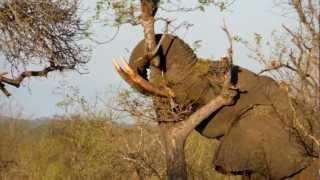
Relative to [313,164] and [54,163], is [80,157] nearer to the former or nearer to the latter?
[54,163]

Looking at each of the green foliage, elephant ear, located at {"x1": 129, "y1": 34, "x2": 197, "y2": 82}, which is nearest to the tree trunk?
elephant ear, located at {"x1": 129, "y1": 34, "x2": 197, "y2": 82}

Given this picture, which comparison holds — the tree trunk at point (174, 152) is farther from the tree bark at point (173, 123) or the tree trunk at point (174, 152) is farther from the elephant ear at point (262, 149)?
the elephant ear at point (262, 149)

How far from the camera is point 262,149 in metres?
10.1

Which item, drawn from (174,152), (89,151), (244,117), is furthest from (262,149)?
(89,151)

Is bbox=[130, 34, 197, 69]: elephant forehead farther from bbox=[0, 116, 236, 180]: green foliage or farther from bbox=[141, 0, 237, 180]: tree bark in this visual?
bbox=[0, 116, 236, 180]: green foliage

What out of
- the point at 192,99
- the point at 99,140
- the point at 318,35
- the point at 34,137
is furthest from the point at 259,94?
the point at 34,137

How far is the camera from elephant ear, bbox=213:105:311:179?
10000mm

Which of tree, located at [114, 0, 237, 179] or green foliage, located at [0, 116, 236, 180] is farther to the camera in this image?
green foliage, located at [0, 116, 236, 180]

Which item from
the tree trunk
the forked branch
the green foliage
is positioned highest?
the forked branch

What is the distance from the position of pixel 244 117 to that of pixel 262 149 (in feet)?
1.70

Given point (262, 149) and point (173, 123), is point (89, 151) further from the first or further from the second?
point (262, 149)

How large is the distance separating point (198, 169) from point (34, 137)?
9.32 metres

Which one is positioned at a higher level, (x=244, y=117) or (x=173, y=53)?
(x=173, y=53)

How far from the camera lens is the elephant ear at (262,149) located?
394 inches
